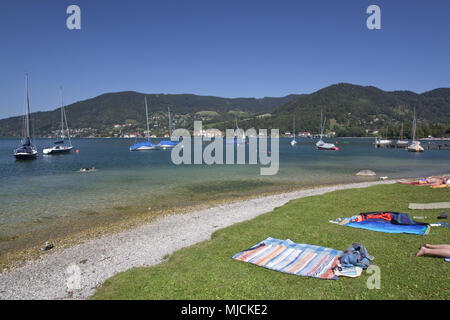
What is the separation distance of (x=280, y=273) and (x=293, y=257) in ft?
3.37

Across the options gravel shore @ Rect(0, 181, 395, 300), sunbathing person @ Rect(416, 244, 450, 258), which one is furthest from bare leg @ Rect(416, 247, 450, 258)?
gravel shore @ Rect(0, 181, 395, 300)

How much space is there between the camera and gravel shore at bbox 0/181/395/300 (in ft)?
27.4

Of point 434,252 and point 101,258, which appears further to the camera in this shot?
point 101,258

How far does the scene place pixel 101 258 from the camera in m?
10.7

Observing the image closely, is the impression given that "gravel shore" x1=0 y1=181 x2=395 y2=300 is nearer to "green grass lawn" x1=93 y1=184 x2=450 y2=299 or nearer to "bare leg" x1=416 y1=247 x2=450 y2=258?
"green grass lawn" x1=93 y1=184 x2=450 y2=299

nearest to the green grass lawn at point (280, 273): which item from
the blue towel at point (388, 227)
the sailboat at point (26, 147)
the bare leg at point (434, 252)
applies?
the bare leg at point (434, 252)

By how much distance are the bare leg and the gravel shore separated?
7.74 meters

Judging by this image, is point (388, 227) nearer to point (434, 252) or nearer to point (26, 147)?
point (434, 252)

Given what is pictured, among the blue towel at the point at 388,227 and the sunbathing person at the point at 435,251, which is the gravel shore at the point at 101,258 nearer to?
the blue towel at the point at 388,227

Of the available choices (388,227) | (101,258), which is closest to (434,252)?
(388,227)

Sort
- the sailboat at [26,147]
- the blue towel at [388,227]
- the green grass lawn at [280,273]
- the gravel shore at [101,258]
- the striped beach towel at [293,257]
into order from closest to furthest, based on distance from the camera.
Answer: the green grass lawn at [280,273] < the striped beach towel at [293,257] < the gravel shore at [101,258] < the blue towel at [388,227] < the sailboat at [26,147]

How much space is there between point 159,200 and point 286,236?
1439 cm

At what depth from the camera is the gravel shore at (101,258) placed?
836cm

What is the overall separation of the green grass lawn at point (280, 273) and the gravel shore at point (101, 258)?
3.83ft
